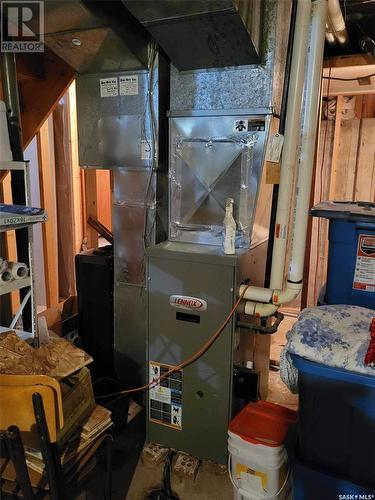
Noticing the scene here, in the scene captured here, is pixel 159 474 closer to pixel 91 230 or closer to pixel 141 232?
pixel 141 232

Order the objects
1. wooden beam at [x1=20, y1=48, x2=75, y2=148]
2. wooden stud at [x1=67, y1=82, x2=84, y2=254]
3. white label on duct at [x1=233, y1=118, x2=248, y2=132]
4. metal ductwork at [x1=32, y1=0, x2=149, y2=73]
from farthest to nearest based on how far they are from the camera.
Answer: wooden stud at [x1=67, y1=82, x2=84, y2=254] → wooden beam at [x1=20, y1=48, x2=75, y2=148] → white label on duct at [x1=233, y1=118, x2=248, y2=132] → metal ductwork at [x1=32, y1=0, x2=149, y2=73]

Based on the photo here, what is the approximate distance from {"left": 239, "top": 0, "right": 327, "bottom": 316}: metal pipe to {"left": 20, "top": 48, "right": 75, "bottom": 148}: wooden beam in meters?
1.46

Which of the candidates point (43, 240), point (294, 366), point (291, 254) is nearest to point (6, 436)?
point (294, 366)

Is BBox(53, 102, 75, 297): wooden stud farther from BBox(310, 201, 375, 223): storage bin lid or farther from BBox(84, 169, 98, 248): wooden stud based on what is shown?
BBox(310, 201, 375, 223): storage bin lid

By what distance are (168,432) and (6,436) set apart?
1.10 metres

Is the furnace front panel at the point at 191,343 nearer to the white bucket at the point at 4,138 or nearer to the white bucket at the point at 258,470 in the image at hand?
the white bucket at the point at 258,470

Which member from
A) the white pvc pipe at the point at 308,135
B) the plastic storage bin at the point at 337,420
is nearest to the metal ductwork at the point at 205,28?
the white pvc pipe at the point at 308,135

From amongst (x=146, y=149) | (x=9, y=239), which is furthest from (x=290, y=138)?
(x=9, y=239)

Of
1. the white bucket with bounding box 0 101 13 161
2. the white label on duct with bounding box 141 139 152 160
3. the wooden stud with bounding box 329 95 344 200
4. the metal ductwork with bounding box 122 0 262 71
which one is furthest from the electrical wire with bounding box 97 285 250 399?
the wooden stud with bounding box 329 95 344 200

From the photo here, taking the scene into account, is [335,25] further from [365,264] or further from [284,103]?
[365,264]

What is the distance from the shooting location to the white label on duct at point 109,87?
2.06 meters

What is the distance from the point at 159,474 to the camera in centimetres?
181

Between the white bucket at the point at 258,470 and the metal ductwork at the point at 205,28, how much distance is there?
5.33 feet

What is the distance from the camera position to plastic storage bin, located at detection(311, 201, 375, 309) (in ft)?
5.47
